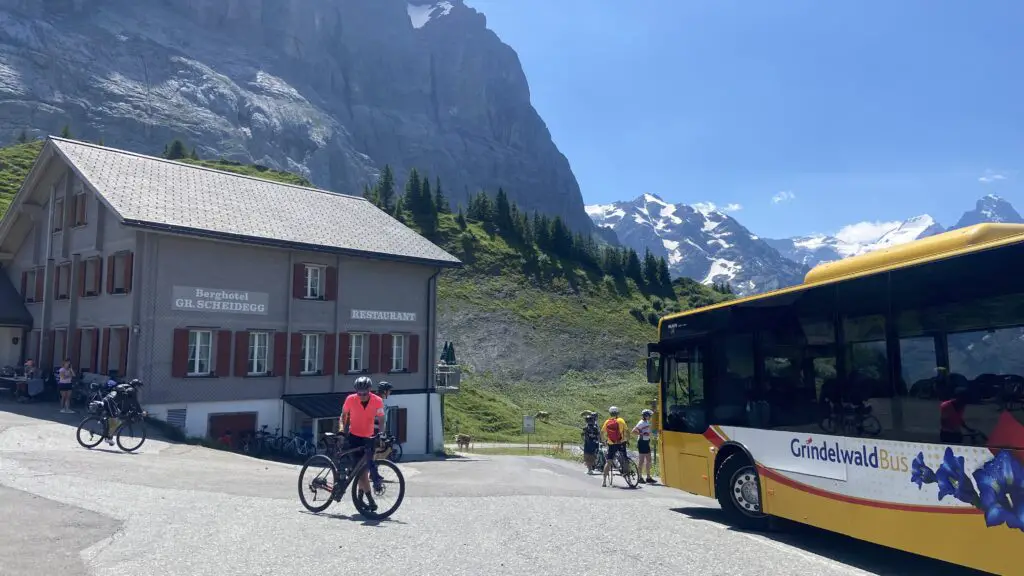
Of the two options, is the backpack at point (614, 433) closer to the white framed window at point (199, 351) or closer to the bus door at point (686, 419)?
the bus door at point (686, 419)

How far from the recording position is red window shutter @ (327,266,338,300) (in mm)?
30094

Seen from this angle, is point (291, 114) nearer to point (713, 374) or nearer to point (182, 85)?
point (182, 85)

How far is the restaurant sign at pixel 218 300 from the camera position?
25516 mm

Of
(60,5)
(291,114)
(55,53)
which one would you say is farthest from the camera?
(291,114)

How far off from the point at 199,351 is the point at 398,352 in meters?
8.91

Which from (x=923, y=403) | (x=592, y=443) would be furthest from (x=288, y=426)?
(x=923, y=403)

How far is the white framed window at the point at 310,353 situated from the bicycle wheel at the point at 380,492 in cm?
2003

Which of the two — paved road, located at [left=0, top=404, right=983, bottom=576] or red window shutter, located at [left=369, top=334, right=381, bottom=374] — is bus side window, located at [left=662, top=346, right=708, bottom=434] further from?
red window shutter, located at [left=369, top=334, right=381, bottom=374]

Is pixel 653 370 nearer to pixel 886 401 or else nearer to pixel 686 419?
pixel 686 419

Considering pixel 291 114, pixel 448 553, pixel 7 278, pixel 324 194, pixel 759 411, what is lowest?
pixel 448 553

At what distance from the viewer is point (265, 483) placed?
1356 centimetres

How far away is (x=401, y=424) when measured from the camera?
3262 centimetres

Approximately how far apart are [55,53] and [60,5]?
19468 millimetres

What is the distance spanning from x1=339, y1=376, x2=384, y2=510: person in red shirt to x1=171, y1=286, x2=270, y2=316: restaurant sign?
17636 mm
